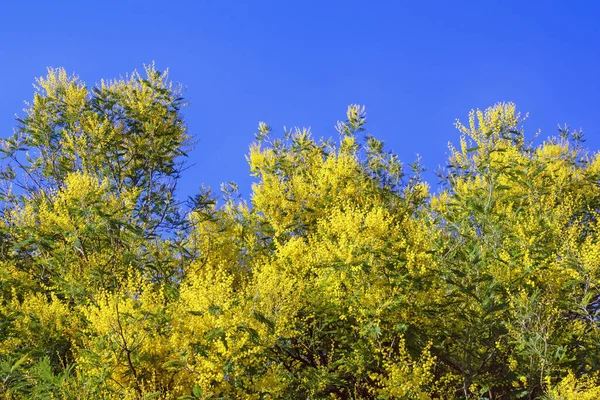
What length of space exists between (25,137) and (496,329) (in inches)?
329

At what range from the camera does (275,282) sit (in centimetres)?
693

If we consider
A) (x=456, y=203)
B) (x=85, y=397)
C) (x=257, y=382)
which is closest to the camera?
(x=85, y=397)

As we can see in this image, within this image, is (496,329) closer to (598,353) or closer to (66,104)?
(598,353)

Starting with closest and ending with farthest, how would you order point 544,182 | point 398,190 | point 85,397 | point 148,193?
point 85,397
point 148,193
point 544,182
point 398,190

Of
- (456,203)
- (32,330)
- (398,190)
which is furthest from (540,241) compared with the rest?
(32,330)

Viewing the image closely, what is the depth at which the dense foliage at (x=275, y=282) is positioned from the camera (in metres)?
6.41

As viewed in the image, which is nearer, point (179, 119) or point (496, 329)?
point (496, 329)

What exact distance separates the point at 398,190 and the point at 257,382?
695cm

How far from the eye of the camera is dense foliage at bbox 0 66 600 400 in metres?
6.41

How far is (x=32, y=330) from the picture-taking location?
8.00 m

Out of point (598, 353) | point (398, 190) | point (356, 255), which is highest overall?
point (398, 190)

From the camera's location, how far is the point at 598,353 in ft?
26.5

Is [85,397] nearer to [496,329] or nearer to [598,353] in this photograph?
[496,329]

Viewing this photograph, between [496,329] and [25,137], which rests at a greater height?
[25,137]
